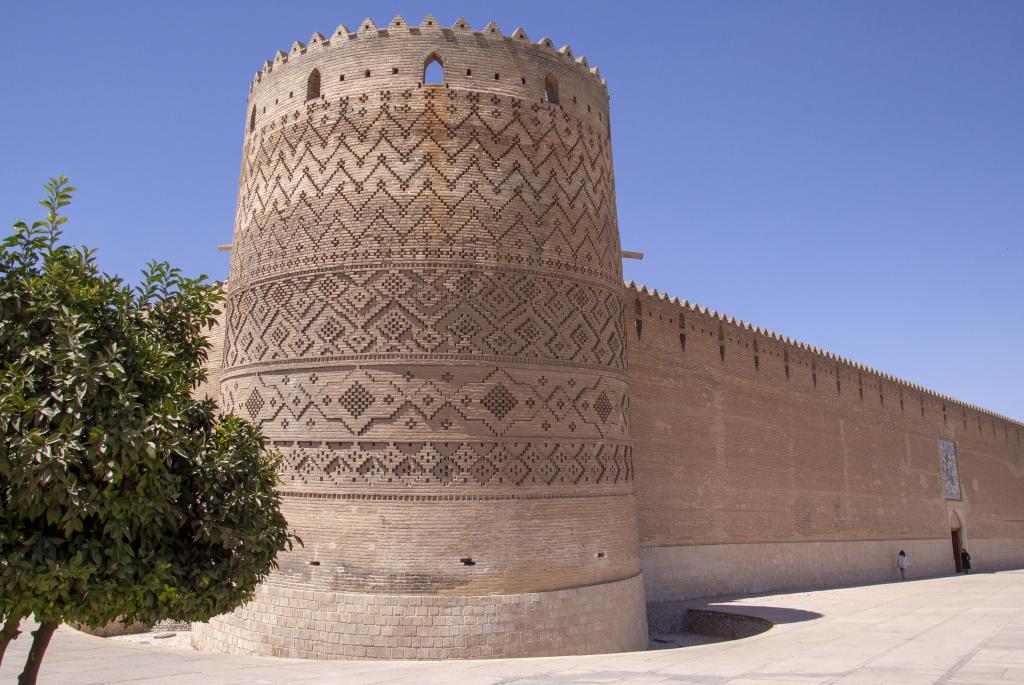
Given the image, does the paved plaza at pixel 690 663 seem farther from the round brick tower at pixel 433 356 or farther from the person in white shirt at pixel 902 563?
the person in white shirt at pixel 902 563

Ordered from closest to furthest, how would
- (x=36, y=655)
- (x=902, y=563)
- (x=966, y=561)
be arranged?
1. (x=36, y=655)
2. (x=902, y=563)
3. (x=966, y=561)

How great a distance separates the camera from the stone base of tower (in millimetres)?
7047

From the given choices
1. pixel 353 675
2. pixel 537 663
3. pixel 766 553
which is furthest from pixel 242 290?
pixel 766 553

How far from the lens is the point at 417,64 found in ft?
27.0

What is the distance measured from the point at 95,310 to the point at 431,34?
5.26m

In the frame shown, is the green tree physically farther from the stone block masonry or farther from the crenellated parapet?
the crenellated parapet

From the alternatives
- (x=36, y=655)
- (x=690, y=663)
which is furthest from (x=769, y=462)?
(x=36, y=655)

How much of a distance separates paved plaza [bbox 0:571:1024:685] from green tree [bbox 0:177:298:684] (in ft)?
6.78

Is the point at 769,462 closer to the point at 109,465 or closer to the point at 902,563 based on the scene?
the point at 902,563

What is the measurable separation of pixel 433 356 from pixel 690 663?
3.38 meters

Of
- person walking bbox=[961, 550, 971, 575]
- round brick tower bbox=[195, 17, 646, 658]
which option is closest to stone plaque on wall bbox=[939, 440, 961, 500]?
person walking bbox=[961, 550, 971, 575]

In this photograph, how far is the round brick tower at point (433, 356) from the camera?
7.31 meters

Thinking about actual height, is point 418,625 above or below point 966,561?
above

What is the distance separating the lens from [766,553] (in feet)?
43.6
